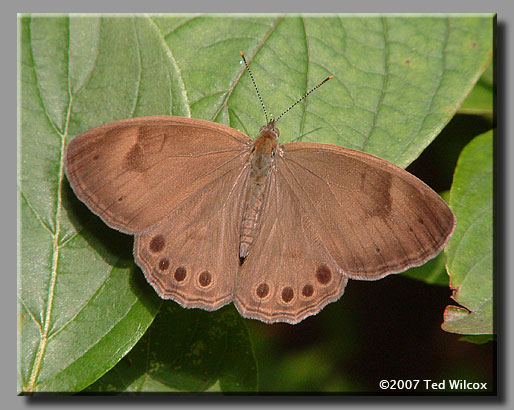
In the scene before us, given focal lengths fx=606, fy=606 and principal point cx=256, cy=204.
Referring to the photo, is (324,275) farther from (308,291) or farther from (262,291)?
(262,291)

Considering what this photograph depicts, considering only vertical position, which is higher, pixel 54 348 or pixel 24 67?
pixel 24 67

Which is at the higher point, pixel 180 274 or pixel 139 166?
pixel 139 166

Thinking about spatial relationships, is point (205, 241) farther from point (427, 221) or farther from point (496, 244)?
point (496, 244)

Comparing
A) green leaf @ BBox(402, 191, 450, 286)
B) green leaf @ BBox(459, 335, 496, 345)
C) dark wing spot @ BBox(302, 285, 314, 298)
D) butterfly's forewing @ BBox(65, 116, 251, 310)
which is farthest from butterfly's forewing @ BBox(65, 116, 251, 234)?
green leaf @ BBox(459, 335, 496, 345)

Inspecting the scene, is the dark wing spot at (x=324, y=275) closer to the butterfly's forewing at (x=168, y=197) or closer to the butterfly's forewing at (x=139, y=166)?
the butterfly's forewing at (x=168, y=197)

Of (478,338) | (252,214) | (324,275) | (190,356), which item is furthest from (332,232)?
(190,356)

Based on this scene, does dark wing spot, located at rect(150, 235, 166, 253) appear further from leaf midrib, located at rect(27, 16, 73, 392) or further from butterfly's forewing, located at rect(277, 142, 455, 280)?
butterfly's forewing, located at rect(277, 142, 455, 280)

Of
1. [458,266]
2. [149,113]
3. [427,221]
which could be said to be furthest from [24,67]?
[458,266]
